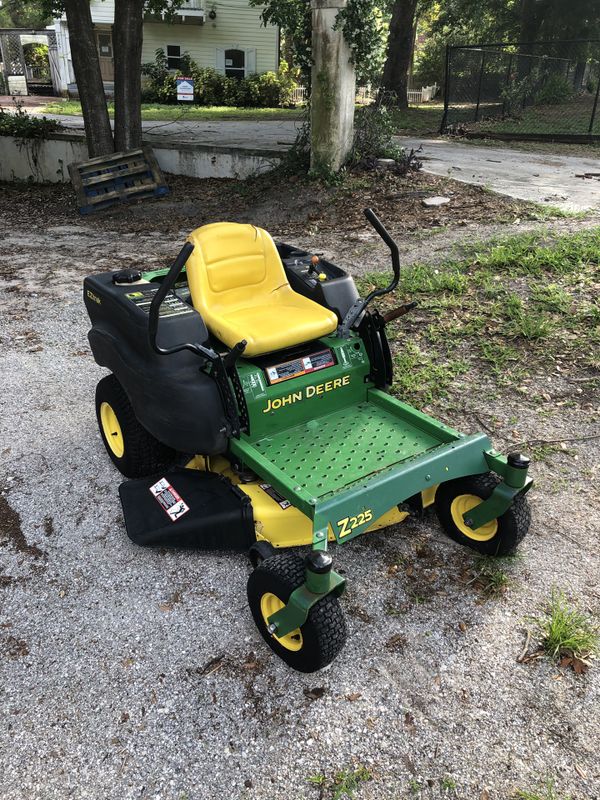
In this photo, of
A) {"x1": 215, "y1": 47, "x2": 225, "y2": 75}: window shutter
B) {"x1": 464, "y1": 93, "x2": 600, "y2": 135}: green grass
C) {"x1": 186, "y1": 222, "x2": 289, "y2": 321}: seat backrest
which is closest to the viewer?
{"x1": 186, "y1": 222, "x2": 289, "y2": 321}: seat backrest

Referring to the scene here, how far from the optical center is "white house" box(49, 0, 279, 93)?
24.9 metres

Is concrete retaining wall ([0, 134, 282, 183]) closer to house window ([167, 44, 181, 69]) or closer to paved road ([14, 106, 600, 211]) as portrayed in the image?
paved road ([14, 106, 600, 211])

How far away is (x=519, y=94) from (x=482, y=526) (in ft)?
53.6

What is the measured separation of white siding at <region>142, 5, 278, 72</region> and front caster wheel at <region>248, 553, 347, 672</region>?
27.1m

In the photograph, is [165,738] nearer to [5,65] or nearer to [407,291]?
[407,291]

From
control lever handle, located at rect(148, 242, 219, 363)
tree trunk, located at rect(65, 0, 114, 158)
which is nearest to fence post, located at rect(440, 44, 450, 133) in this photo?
tree trunk, located at rect(65, 0, 114, 158)

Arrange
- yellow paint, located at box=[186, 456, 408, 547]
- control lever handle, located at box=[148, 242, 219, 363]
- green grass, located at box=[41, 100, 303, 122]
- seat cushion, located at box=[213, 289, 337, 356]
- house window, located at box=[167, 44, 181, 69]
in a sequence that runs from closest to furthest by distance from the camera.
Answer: control lever handle, located at box=[148, 242, 219, 363] → yellow paint, located at box=[186, 456, 408, 547] → seat cushion, located at box=[213, 289, 337, 356] → green grass, located at box=[41, 100, 303, 122] → house window, located at box=[167, 44, 181, 69]

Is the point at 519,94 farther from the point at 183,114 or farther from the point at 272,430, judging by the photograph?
the point at 272,430

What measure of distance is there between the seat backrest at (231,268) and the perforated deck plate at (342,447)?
703mm

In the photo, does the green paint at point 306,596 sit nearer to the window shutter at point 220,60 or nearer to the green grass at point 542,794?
the green grass at point 542,794

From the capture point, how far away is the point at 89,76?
9852mm

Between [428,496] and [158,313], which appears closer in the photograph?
[158,313]

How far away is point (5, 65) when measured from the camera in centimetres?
2898

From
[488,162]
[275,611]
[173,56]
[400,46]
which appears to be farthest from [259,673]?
[173,56]
